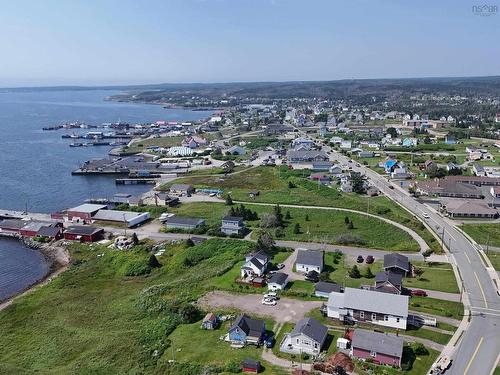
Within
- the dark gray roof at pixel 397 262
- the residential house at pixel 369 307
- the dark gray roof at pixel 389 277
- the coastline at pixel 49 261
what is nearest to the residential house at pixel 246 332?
the residential house at pixel 369 307

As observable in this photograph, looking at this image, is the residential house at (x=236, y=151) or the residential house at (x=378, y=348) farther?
the residential house at (x=236, y=151)

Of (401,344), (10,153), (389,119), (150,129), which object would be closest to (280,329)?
(401,344)

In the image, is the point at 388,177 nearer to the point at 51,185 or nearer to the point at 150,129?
the point at 51,185

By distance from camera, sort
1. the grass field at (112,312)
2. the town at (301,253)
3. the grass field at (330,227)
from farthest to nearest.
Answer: the grass field at (330,227) < the town at (301,253) < the grass field at (112,312)

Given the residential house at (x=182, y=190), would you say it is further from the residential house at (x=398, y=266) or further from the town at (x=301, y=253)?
the residential house at (x=398, y=266)

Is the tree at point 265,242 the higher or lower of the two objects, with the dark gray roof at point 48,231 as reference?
higher

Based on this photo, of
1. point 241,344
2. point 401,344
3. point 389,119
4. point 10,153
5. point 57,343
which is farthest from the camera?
point 389,119
